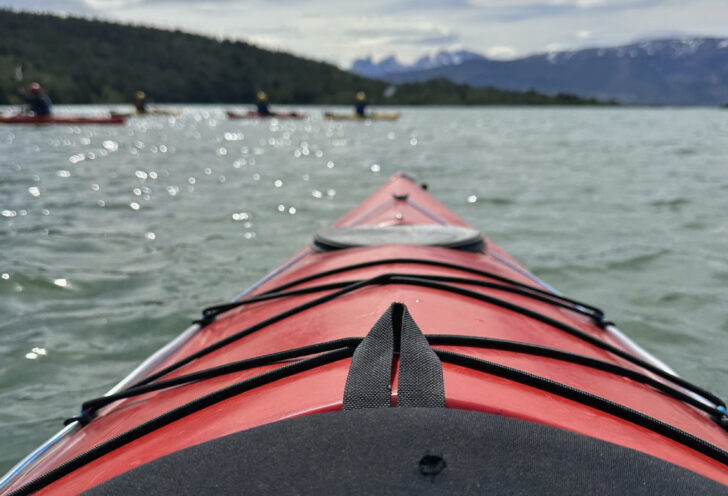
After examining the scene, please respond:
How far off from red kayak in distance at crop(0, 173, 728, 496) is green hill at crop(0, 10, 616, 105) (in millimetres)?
57202

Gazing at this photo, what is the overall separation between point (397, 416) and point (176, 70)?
77.1 m

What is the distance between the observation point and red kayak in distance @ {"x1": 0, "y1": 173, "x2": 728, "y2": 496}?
80 cm

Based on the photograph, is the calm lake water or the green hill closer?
the calm lake water

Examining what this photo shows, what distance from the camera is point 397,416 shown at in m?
0.86

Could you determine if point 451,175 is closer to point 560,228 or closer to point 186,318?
point 560,228

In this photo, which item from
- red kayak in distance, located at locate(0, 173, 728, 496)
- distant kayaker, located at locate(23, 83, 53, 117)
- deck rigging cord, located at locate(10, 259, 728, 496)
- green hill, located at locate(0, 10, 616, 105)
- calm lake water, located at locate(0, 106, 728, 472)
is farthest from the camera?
green hill, located at locate(0, 10, 616, 105)

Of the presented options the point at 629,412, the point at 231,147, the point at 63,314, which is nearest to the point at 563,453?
the point at 629,412

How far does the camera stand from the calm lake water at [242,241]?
3.19 metres

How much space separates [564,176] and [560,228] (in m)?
3.95

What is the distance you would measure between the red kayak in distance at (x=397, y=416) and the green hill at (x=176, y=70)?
5720 centimetres

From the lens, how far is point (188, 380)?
4.77ft

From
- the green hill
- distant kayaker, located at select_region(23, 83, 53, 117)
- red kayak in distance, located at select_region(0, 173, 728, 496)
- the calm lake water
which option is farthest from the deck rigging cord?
the green hill

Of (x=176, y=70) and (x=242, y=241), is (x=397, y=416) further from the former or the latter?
(x=176, y=70)

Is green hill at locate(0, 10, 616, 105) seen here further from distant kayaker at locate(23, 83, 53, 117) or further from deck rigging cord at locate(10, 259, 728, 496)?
deck rigging cord at locate(10, 259, 728, 496)
